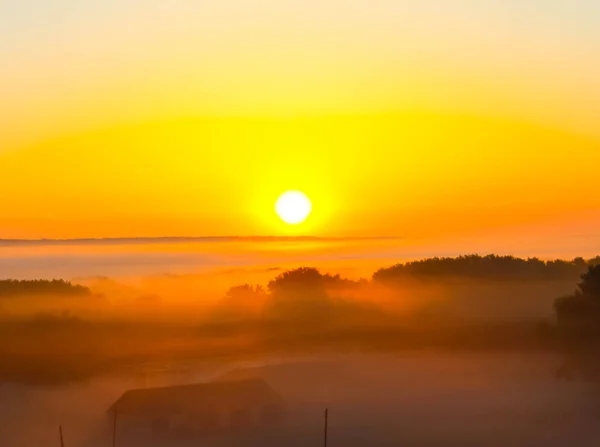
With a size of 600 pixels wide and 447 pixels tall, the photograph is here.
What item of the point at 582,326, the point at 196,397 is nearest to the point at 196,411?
the point at 196,397

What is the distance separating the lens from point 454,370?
42.6 metres

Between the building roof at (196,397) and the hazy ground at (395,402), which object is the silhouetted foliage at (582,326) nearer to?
the hazy ground at (395,402)

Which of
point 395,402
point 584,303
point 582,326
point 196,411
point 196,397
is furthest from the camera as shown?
point 582,326

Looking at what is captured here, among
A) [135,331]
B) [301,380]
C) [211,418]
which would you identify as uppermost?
[135,331]

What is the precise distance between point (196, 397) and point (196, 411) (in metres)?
0.95

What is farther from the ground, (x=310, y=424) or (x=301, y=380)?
(x=301, y=380)

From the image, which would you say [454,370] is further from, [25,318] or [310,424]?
[25,318]

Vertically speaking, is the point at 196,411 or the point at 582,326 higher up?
the point at 582,326

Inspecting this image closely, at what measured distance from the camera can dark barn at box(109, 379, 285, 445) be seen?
34312mm

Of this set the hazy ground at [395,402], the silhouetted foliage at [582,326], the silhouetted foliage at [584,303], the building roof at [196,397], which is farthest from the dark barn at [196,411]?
the silhouetted foliage at [584,303]

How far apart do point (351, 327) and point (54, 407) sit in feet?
46.7

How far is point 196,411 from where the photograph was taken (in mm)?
35406

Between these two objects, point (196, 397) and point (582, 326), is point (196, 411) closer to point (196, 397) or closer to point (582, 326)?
point (196, 397)

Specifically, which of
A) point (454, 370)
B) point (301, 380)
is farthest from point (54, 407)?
point (454, 370)
